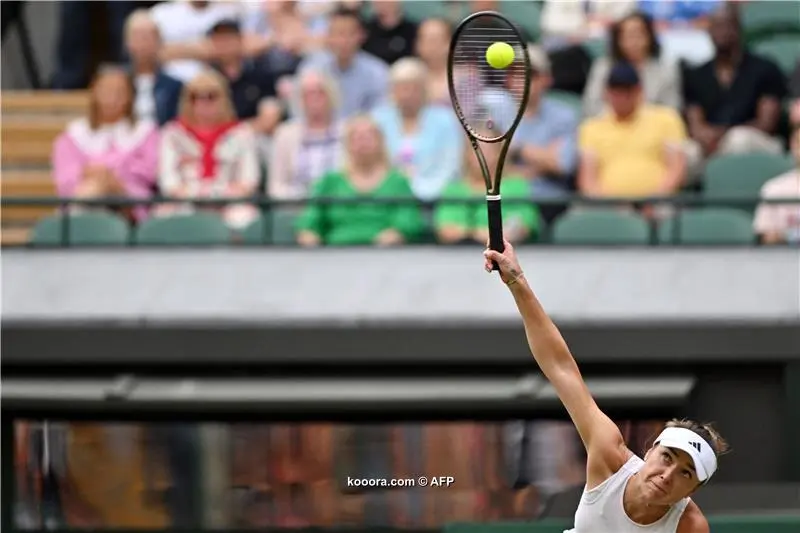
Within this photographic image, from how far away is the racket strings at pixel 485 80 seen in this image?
5.53 m

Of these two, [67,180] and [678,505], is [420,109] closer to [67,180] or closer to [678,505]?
[67,180]

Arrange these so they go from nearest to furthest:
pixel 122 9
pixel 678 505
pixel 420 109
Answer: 1. pixel 678 505
2. pixel 420 109
3. pixel 122 9

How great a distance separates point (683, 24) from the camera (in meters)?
9.96

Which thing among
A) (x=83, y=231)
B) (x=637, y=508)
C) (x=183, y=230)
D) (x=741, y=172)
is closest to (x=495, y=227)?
(x=637, y=508)

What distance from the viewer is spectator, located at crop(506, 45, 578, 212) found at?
29.5 ft

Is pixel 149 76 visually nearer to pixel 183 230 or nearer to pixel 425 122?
pixel 183 230

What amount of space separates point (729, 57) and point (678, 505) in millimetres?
5808

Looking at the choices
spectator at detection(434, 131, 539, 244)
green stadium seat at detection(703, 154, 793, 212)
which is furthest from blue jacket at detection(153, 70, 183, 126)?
green stadium seat at detection(703, 154, 793, 212)

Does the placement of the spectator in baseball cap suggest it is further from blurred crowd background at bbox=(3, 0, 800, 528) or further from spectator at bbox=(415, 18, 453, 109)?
spectator at bbox=(415, 18, 453, 109)

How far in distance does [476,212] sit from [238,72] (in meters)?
1.80

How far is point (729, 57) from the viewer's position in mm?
9438

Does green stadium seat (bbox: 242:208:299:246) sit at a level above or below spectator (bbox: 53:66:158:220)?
below

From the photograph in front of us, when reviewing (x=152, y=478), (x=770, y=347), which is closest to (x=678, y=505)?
(x=770, y=347)

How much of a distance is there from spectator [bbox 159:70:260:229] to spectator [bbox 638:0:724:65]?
92.3 inches
